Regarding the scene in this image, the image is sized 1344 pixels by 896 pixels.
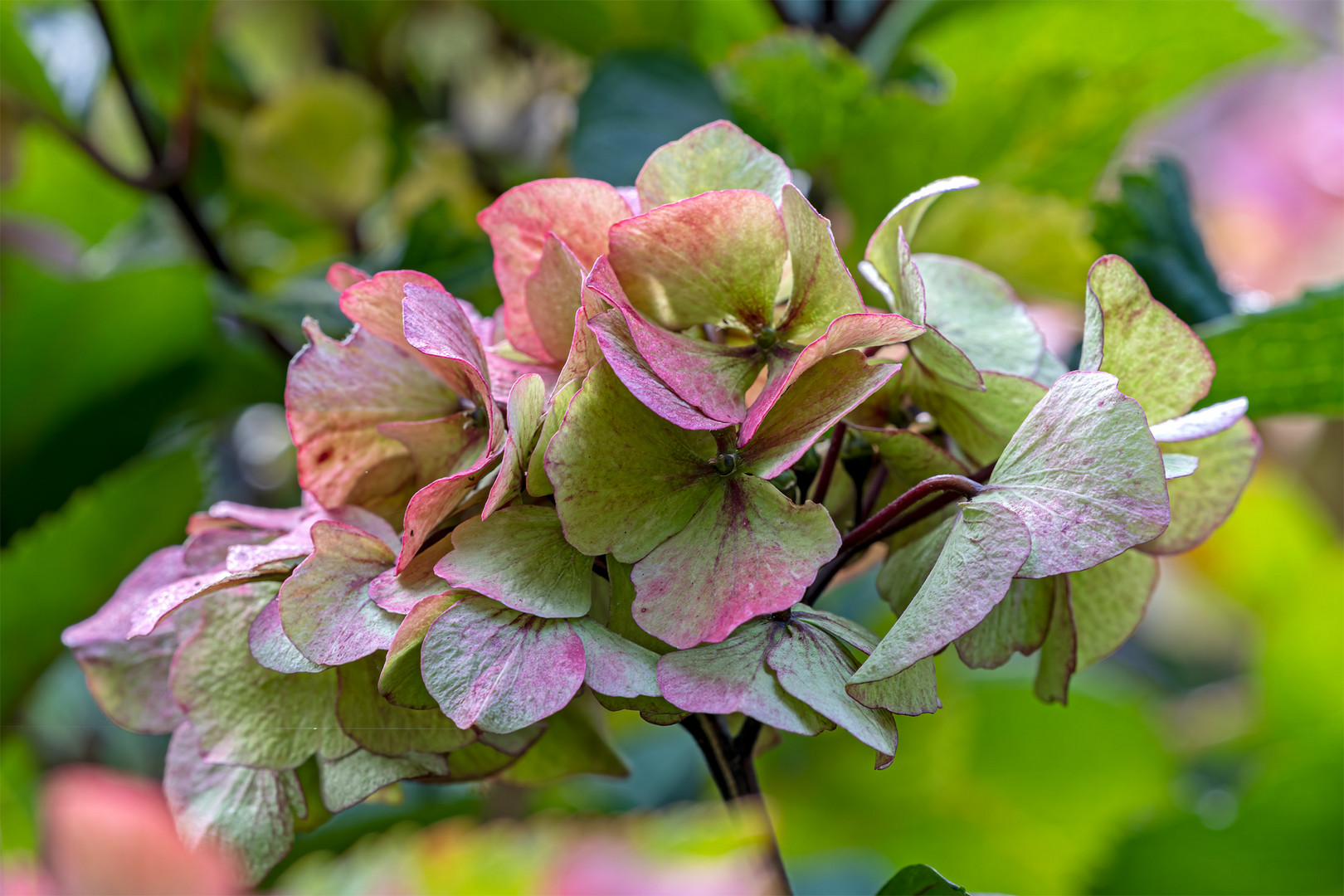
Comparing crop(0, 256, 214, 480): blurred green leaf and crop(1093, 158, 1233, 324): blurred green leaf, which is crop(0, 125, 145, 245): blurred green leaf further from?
crop(1093, 158, 1233, 324): blurred green leaf

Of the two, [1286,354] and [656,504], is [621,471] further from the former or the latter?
[1286,354]

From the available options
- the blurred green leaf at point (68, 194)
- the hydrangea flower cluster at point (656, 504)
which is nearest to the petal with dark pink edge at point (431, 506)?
the hydrangea flower cluster at point (656, 504)

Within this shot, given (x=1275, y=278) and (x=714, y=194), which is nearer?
(x=714, y=194)

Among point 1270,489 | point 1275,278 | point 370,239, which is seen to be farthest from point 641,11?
point 1275,278

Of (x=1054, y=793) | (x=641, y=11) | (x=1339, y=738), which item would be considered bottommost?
(x=1054, y=793)

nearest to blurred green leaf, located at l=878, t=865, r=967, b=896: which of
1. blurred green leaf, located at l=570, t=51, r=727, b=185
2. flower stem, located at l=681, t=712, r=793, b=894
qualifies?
flower stem, located at l=681, t=712, r=793, b=894

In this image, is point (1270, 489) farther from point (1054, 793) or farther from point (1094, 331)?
point (1094, 331)
